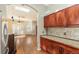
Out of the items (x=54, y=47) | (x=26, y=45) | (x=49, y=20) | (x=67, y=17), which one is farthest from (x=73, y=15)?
(x=26, y=45)

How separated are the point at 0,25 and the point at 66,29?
1.02 meters

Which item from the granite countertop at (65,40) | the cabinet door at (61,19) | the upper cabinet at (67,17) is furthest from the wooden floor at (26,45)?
the cabinet door at (61,19)

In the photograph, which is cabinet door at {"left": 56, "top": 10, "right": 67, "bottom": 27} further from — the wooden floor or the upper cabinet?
the wooden floor

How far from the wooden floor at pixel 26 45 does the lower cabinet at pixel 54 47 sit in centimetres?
11

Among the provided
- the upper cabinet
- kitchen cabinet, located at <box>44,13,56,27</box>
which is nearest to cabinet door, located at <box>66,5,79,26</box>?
the upper cabinet

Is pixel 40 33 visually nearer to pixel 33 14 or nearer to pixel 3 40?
pixel 33 14

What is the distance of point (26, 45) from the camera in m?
1.82

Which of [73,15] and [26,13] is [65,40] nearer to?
[73,15]

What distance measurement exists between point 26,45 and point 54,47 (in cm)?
45
